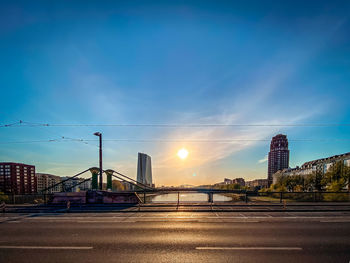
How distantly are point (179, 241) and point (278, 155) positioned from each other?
204 metres

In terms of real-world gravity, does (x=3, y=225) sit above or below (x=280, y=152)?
above

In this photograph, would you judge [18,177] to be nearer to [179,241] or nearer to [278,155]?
[179,241]

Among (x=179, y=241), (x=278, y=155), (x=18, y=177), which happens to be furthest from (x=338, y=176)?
(x=18, y=177)

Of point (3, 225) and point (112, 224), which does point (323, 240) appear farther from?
point (3, 225)

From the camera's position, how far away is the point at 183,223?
402 inches

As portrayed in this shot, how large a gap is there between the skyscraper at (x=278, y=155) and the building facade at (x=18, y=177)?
219778 mm

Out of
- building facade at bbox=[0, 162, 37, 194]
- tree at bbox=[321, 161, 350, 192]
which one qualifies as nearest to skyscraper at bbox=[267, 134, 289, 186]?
tree at bbox=[321, 161, 350, 192]

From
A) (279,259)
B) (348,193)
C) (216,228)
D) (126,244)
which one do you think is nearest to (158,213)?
(216,228)

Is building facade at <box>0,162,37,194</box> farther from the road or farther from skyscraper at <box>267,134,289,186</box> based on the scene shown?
skyscraper at <box>267,134,289,186</box>

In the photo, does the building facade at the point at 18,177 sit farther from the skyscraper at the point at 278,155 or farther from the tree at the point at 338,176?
the skyscraper at the point at 278,155

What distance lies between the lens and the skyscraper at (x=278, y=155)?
175m

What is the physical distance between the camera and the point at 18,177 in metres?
128

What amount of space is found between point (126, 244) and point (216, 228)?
15.8ft

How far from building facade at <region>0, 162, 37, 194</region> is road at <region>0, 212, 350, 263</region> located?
151m
